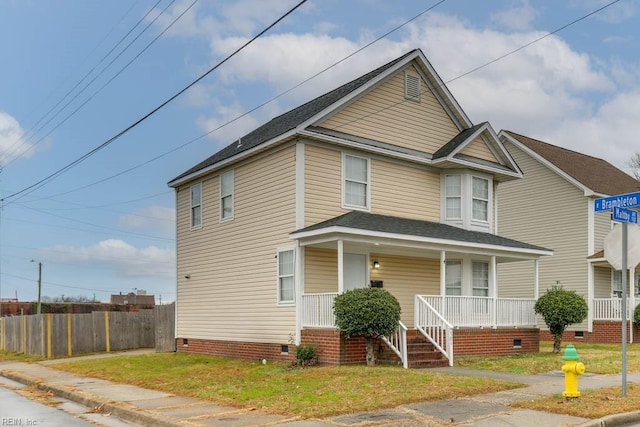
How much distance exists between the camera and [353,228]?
53.1ft

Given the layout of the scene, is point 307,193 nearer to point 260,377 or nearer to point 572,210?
point 260,377

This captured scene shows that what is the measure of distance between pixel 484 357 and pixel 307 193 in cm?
656

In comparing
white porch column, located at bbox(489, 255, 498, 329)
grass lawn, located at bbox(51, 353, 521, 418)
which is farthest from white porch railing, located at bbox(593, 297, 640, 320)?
grass lawn, located at bbox(51, 353, 521, 418)

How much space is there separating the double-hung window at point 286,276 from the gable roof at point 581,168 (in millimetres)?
Result: 15636

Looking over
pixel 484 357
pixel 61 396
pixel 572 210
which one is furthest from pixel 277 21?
pixel 572 210

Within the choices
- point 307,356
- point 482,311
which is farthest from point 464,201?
point 307,356

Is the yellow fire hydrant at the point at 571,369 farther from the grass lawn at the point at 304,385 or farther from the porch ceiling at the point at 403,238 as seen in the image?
the porch ceiling at the point at 403,238

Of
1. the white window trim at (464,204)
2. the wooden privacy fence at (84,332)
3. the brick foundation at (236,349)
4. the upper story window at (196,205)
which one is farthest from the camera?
the wooden privacy fence at (84,332)

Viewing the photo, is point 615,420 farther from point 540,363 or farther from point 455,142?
point 455,142

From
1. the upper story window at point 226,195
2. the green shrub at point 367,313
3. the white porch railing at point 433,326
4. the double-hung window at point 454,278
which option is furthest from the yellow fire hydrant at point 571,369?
the upper story window at point 226,195

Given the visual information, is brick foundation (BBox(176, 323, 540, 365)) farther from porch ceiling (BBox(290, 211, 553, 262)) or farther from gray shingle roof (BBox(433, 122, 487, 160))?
gray shingle roof (BBox(433, 122, 487, 160))

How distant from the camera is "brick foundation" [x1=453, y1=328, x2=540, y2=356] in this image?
18172 mm

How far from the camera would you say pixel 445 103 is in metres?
21.9

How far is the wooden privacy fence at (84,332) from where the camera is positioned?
24.6 meters
